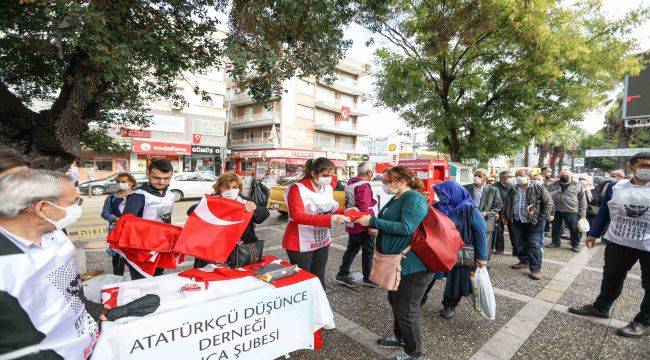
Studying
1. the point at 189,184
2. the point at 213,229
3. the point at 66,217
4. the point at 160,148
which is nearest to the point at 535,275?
Result: the point at 213,229

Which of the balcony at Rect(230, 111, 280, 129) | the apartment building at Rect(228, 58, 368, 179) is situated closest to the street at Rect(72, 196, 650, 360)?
the apartment building at Rect(228, 58, 368, 179)

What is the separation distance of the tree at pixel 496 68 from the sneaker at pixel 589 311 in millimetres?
7634

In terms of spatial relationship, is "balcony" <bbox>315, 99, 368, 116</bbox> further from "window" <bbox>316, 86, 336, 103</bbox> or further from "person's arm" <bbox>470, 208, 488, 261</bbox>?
"person's arm" <bbox>470, 208, 488, 261</bbox>

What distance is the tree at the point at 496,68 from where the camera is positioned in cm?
883

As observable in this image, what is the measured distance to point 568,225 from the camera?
7.14m

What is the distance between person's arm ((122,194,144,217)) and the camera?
286cm

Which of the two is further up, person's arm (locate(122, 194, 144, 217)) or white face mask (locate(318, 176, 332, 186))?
white face mask (locate(318, 176, 332, 186))

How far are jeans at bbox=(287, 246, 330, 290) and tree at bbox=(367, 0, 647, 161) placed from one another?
7.83 metres

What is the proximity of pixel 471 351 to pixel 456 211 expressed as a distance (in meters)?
1.44

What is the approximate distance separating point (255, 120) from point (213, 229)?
31119mm

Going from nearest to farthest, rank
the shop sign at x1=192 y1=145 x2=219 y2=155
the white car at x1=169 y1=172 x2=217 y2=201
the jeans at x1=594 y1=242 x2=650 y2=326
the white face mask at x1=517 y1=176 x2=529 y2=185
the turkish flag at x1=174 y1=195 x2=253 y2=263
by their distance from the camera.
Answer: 1. the turkish flag at x1=174 y1=195 x2=253 y2=263
2. the jeans at x1=594 y1=242 x2=650 y2=326
3. the white face mask at x1=517 y1=176 x2=529 y2=185
4. the white car at x1=169 y1=172 x2=217 y2=201
5. the shop sign at x1=192 y1=145 x2=219 y2=155

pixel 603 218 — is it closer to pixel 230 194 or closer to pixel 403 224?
pixel 403 224

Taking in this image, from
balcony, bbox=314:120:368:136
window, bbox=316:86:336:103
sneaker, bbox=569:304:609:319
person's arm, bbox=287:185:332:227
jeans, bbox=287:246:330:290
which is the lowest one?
sneaker, bbox=569:304:609:319

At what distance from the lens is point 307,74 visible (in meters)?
5.24
